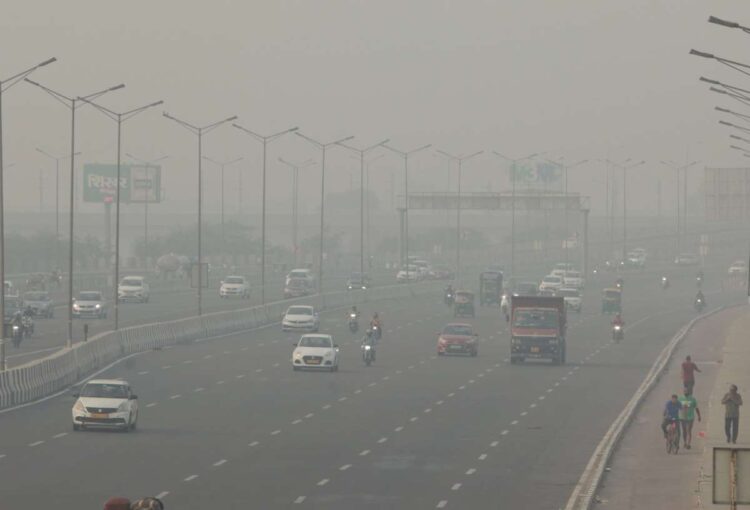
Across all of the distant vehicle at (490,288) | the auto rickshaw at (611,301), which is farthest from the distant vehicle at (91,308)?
the auto rickshaw at (611,301)

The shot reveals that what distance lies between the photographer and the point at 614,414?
163 ft

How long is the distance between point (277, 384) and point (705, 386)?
1462 centimetres

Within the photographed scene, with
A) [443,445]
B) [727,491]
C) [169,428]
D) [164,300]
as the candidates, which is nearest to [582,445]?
[443,445]

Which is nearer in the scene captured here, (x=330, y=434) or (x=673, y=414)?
(x=673, y=414)

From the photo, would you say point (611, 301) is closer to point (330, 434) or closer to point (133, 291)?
point (133, 291)

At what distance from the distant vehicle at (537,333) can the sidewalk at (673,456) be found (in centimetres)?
450

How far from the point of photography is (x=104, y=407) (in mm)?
41375

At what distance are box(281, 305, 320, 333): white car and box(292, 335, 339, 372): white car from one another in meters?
22.9

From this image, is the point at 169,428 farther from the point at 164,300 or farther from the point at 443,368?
the point at 164,300

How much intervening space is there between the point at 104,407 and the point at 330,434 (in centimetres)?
529

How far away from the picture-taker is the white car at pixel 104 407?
41.3 metres

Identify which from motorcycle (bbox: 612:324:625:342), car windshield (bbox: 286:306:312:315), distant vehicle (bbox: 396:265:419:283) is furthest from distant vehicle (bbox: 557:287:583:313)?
car windshield (bbox: 286:306:312:315)

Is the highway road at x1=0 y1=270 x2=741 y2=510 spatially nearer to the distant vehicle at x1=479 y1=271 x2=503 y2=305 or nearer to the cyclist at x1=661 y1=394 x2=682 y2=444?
the cyclist at x1=661 y1=394 x2=682 y2=444

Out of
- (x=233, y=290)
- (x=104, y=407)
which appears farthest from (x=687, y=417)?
(x=233, y=290)
